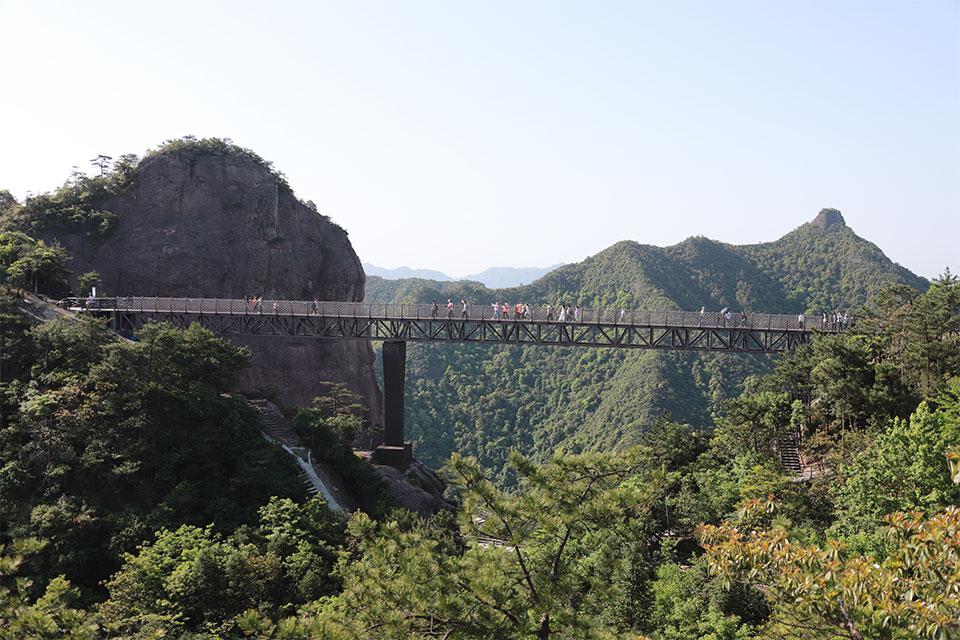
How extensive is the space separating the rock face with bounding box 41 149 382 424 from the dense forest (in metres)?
9.86

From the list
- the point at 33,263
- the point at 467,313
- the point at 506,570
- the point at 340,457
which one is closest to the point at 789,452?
the point at 467,313

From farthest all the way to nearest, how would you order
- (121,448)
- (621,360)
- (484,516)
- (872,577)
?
(621,360) < (121,448) < (484,516) < (872,577)

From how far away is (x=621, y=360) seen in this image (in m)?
86.4

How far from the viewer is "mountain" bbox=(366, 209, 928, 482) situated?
243 ft

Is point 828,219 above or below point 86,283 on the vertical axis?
above

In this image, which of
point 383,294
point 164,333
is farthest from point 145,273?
point 383,294

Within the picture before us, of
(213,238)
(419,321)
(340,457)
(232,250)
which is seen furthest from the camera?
(232,250)

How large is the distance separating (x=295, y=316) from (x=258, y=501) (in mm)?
14093

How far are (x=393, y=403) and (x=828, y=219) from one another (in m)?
100

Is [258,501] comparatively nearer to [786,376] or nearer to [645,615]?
[645,615]

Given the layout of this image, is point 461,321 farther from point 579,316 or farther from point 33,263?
point 33,263

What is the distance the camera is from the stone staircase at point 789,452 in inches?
1151

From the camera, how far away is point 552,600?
36.3ft

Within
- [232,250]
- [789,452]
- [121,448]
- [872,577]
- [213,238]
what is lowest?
[789,452]
